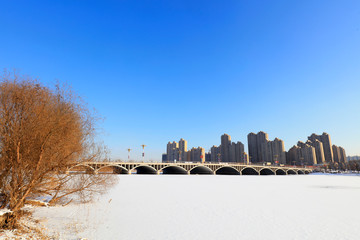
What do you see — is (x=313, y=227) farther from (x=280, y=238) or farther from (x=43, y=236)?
(x=43, y=236)

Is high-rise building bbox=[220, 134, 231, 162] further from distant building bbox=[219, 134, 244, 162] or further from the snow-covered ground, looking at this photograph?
the snow-covered ground

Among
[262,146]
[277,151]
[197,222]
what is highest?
[262,146]

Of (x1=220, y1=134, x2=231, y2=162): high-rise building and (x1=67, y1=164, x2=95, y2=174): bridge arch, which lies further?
(x1=220, y1=134, x2=231, y2=162): high-rise building

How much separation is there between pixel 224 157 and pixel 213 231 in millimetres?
184657

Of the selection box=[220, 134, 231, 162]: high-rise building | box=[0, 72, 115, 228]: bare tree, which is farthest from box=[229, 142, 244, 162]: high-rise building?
box=[0, 72, 115, 228]: bare tree

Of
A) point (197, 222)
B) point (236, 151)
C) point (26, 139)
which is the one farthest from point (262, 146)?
point (26, 139)

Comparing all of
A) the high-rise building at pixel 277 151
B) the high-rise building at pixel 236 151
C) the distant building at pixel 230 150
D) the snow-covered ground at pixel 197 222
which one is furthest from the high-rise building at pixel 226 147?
the snow-covered ground at pixel 197 222

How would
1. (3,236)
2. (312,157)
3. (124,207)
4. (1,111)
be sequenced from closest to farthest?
(3,236) < (1,111) < (124,207) < (312,157)

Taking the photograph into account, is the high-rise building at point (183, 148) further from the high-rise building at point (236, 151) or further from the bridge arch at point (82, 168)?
the bridge arch at point (82, 168)

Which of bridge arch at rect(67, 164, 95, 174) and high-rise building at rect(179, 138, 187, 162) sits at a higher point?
high-rise building at rect(179, 138, 187, 162)

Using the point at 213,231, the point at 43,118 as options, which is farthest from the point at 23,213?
the point at 213,231

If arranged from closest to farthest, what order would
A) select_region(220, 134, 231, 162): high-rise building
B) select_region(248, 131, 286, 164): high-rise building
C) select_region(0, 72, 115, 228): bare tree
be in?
1. select_region(0, 72, 115, 228): bare tree
2. select_region(248, 131, 286, 164): high-rise building
3. select_region(220, 134, 231, 162): high-rise building

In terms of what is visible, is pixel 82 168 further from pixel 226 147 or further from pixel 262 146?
pixel 262 146

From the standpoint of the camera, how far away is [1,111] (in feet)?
31.0
